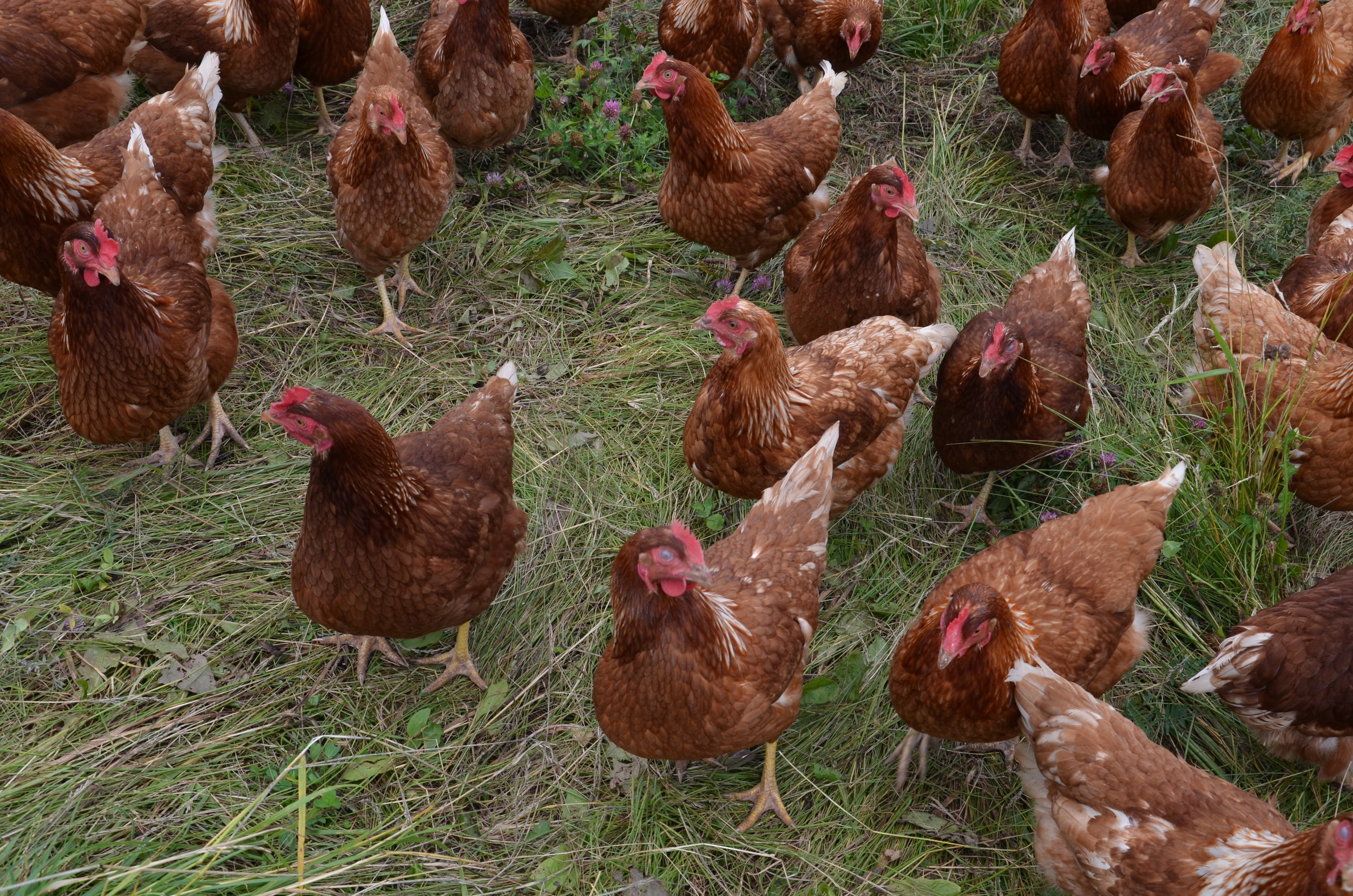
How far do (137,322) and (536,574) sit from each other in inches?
75.4

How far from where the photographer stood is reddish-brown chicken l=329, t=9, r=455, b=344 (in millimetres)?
4352

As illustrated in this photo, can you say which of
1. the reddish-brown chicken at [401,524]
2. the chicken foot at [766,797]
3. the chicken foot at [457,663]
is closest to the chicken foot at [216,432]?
the reddish-brown chicken at [401,524]

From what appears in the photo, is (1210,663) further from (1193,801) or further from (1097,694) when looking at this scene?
(1193,801)

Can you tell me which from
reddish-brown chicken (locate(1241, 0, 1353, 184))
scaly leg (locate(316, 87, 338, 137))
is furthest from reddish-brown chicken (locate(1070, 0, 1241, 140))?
scaly leg (locate(316, 87, 338, 137))

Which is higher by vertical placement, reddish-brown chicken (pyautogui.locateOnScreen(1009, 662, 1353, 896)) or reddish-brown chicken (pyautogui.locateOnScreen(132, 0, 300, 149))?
reddish-brown chicken (pyautogui.locateOnScreen(132, 0, 300, 149))

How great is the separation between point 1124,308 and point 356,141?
4.20 metres

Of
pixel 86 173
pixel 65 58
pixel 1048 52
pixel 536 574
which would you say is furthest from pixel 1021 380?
pixel 65 58

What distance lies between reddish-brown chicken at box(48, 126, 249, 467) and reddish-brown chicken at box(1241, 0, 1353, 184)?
599 centimetres

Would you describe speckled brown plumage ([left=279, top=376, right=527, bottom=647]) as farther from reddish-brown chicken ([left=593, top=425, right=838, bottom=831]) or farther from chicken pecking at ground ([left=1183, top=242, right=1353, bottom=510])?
chicken pecking at ground ([left=1183, top=242, right=1353, bottom=510])

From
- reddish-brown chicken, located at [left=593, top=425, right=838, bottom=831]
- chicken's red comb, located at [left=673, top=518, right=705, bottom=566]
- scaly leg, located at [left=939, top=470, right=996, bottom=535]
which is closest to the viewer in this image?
chicken's red comb, located at [left=673, top=518, right=705, bottom=566]

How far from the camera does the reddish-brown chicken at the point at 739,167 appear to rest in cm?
440

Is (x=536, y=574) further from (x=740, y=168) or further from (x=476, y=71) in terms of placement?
(x=476, y=71)

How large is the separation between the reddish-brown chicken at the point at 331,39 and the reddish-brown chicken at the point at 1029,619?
4.54m

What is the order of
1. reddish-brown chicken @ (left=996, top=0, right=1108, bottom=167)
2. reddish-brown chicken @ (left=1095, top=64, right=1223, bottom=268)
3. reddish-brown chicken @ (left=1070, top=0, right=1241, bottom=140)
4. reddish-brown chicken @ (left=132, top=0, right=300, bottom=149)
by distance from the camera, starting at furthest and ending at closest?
reddish-brown chicken @ (left=996, top=0, right=1108, bottom=167) → reddish-brown chicken @ (left=1070, top=0, right=1241, bottom=140) → reddish-brown chicken @ (left=132, top=0, right=300, bottom=149) → reddish-brown chicken @ (left=1095, top=64, right=1223, bottom=268)
